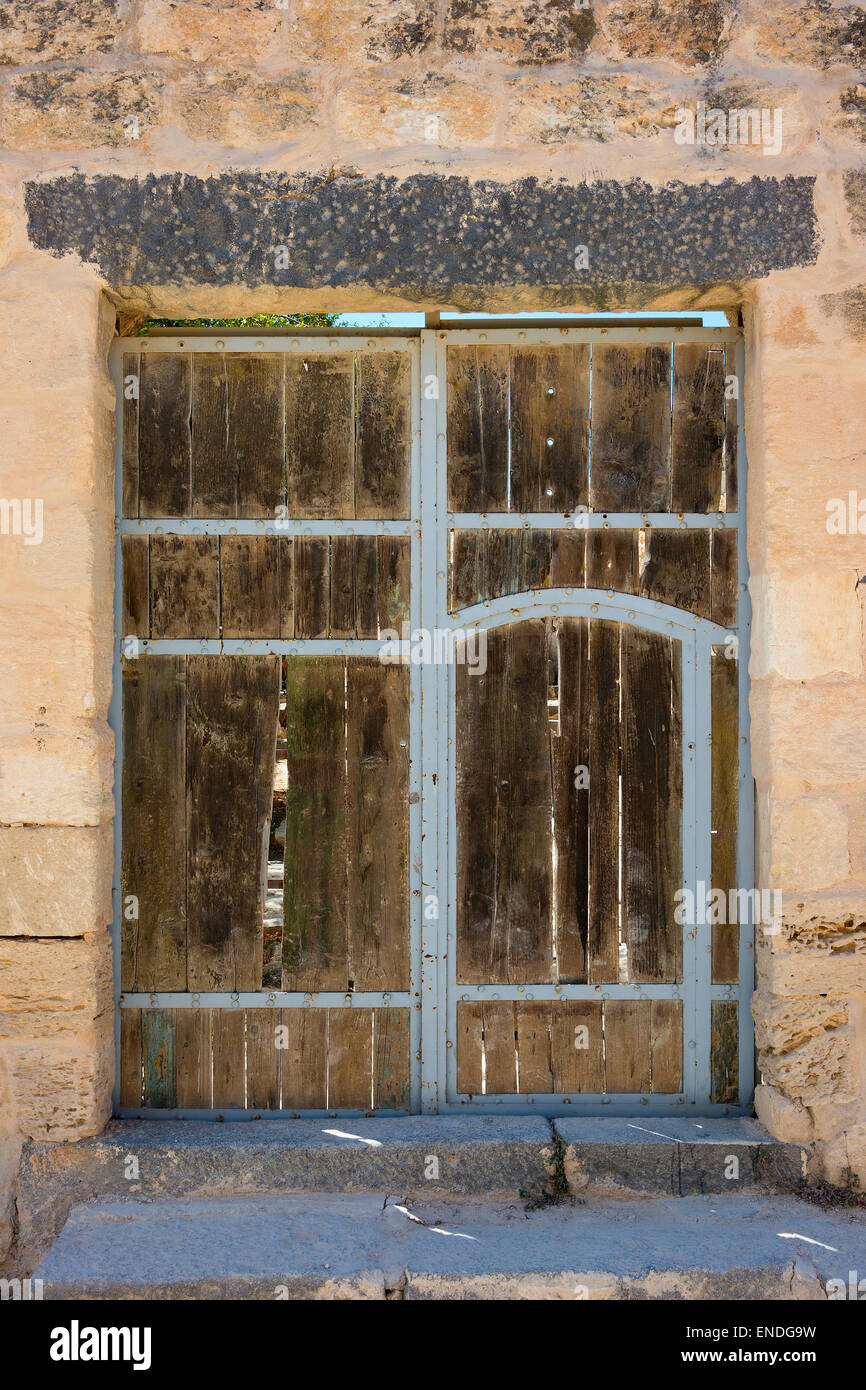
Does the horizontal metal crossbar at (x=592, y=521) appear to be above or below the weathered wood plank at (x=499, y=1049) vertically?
above

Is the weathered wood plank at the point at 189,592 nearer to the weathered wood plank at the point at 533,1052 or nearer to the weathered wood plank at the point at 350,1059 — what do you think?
the weathered wood plank at the point at 350,1059

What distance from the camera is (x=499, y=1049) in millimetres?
2885

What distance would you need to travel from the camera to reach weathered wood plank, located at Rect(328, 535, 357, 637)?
114 inches

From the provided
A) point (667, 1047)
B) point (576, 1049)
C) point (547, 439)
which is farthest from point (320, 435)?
point (667, 1047)

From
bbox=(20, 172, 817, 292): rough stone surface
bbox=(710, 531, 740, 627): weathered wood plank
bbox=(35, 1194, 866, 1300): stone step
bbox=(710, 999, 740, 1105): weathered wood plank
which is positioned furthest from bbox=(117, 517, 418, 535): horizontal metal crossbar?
bbox=(35, 1194, 866, 1300): stone step

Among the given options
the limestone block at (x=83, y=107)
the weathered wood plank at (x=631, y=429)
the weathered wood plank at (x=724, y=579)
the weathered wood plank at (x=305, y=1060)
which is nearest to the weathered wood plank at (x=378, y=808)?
the weathered wood plank at (x=305, y=1060)

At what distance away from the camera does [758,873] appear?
2.84 metres

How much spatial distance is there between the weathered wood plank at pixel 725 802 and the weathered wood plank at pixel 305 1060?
3.86 ft

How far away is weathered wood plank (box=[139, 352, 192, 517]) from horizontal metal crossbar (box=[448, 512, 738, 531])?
81 cm

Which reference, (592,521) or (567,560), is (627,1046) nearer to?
(567,560)

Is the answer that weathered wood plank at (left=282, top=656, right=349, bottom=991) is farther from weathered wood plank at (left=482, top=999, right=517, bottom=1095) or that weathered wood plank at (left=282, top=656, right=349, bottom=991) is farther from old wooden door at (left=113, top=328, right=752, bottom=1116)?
weathered wood plank at (left=482, top=999, right=517, bottom=1095)

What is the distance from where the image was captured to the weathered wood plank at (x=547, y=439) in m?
2.91

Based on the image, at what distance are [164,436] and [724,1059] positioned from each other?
248 cm
